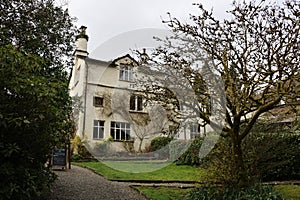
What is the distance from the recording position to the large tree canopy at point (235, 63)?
22.5 feet

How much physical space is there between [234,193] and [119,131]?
1482 centimetres

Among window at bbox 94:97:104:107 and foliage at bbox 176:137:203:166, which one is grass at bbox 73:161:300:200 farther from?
window at bbox 94:97:104:107

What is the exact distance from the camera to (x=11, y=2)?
786 cm

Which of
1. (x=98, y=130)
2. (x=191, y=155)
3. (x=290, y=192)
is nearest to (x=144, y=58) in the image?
(x=290, y=192)

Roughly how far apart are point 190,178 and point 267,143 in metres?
3.67

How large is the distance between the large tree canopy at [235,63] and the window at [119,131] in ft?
44.0

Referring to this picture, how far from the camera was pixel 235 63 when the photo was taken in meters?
7.47

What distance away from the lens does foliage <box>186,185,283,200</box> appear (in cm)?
697

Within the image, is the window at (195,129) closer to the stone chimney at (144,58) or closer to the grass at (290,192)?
the stone chimney at (144,58)

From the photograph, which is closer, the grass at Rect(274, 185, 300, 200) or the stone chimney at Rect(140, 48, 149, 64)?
the grass at Rect(274, 185, 300, 200)

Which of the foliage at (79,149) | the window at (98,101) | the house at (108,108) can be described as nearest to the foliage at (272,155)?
the house at (108,108)

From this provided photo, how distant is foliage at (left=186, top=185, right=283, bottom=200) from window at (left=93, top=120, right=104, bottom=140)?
1388 centimetres

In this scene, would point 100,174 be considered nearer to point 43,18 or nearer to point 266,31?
point 43,18

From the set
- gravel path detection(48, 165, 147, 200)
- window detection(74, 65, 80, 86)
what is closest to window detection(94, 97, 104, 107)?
window detection(74, 65, 80, 86)
